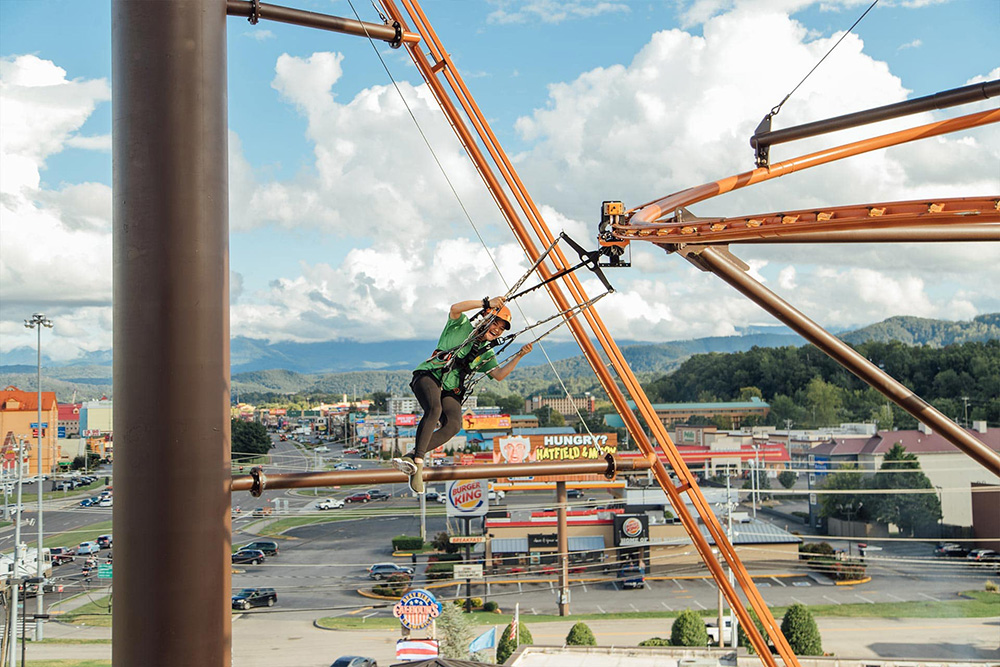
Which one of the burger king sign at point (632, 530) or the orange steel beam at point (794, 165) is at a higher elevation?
the orange steel beam at point (794, 165)

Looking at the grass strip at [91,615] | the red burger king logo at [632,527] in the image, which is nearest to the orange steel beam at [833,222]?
the grass strip at [91,615]

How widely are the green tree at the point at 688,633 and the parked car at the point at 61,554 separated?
31406 millimetres

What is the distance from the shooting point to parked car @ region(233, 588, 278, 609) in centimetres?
3803

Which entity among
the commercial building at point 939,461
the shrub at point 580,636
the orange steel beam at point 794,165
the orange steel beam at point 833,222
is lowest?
the shrub at point 580,636

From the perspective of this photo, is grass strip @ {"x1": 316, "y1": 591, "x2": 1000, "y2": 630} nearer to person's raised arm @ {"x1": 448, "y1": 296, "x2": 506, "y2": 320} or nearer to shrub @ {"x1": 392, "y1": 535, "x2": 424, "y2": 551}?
shrub @ {"x1": 392, "y1": 535, "x2": 424, "y2": 551}

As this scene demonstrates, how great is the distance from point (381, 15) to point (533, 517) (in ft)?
149

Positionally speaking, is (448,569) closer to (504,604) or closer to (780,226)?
(504,604)

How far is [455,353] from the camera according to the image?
18.2 ft

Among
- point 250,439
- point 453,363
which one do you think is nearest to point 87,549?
point 250,439

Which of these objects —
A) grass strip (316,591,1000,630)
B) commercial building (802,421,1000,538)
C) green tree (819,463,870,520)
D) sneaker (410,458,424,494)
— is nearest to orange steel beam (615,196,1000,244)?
sneaker (410,458,424,494)

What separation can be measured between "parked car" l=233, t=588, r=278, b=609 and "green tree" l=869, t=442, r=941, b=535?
39.2 metres

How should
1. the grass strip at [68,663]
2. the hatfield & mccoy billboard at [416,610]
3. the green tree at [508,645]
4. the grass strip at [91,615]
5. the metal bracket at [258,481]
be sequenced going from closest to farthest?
the metal bracket at [258,481] < the hatfield & mccoy billboard at [416,610] < the green tree at [508,645] < the grass strip at [68,663] < the grass strip at [91,615]

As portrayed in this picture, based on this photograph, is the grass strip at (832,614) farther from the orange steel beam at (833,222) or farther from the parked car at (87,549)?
the orange steel beam at (833,222)

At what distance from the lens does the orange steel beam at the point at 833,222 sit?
3.56 m
